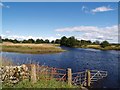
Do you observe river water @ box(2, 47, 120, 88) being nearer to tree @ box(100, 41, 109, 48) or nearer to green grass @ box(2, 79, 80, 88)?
green grass @ box(2, 79, 80, 88)

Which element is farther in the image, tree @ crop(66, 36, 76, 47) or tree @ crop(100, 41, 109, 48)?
tree @ crop(66, 36, 76, 47)

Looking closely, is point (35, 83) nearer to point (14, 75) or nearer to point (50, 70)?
point (14, 75)

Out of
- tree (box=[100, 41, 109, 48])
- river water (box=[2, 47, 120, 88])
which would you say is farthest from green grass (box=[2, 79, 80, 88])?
tree (box=[100, 41, 109, 48])

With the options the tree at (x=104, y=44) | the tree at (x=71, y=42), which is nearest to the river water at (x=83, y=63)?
the tree at (x=104, y=44)

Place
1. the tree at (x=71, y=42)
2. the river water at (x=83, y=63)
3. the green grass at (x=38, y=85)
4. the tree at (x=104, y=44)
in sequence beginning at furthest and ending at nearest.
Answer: the tree at (x=71, y=42)
the tree at (x=104, y=44)
the river water at (x=83, y=63)
the green grass at (x=38, y=85)

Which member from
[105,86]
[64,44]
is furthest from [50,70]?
[64,44]

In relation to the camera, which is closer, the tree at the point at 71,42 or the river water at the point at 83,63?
the river water at the point at 83,63

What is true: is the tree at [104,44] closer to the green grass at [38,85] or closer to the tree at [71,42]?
the tree at [71,42]

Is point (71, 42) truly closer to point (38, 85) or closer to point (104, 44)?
point (104, 44)


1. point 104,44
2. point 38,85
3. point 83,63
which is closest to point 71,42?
point 104,44

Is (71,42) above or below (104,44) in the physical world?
above

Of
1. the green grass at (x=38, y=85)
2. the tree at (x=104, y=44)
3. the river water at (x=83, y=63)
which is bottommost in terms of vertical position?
the river water at (x=83, y=63)

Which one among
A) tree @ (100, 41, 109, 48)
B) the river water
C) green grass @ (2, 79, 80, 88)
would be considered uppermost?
tree @ (100, 41, 109, 48)

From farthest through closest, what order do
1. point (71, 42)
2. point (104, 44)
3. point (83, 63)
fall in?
point (71, 42)
point (104, 44)
point (83, 63)
